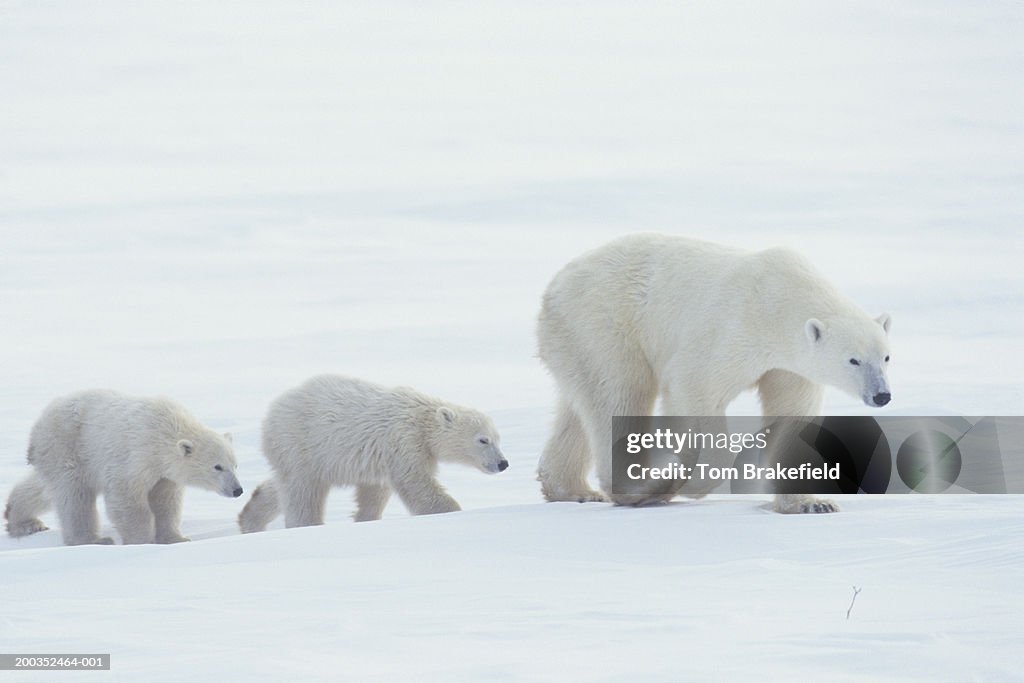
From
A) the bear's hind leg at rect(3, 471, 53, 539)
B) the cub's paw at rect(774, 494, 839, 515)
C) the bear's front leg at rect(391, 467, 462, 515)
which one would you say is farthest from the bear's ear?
the bear's hind leg at rect(3, 471, 53, 539)

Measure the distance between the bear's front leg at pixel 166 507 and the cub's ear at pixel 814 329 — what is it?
5.05 metres

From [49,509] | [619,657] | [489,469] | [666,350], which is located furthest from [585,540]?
[49,509]

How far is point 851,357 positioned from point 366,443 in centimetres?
350

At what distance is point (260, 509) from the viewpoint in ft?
33.1

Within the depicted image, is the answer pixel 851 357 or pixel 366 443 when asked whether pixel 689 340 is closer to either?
pixel 851 357

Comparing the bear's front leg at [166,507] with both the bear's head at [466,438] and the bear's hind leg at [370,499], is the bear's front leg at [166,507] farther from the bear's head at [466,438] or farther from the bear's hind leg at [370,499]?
the bear's head at [466,438]

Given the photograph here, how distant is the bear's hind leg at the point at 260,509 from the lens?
10.0 metres

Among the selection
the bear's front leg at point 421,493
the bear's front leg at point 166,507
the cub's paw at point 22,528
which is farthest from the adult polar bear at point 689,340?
the cub's paw at point 22,528

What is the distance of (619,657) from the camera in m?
4.45

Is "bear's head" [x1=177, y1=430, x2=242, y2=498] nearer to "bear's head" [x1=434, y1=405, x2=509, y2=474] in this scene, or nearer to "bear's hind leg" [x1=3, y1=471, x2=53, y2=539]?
"bear's hind leg" [x1=3, y1=471, x2=53, y2=539]

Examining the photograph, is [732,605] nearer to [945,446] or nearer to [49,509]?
[945,446]

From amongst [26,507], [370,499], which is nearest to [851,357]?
[370,499]

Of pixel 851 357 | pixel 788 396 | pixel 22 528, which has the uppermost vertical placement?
pixel 851 357

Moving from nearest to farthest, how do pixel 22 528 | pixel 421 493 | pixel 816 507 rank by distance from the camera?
pixel 816 507 → pixel 421 493 → pixel 22 528
